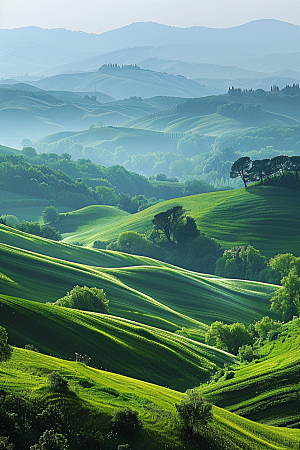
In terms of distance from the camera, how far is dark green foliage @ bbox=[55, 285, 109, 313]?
57.4 m

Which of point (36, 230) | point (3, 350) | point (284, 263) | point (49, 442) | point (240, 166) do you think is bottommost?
point (284, 263)

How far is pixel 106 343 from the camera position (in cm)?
4650

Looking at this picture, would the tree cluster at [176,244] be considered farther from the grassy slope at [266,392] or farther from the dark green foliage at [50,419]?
the dark green foliage at [50,419]

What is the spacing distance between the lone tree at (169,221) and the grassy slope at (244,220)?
9.71 meters

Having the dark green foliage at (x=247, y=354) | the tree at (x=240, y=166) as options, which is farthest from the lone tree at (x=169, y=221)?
the dark green foliage at (x=247, y=354)

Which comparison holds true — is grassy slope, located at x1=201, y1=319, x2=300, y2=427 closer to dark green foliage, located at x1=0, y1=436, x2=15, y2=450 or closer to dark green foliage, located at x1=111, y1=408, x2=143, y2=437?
dark green foliage, located at x1=111, y1=408, x2=143, y2=437

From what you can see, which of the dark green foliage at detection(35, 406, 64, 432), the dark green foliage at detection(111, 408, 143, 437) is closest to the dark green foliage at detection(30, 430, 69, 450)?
the dark green foliage at detection(35, 406, 64, 432)

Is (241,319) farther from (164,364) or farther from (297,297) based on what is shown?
(164,364)

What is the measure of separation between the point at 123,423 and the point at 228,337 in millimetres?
38510

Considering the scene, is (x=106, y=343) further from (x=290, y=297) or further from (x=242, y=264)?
(x=242, y=264)

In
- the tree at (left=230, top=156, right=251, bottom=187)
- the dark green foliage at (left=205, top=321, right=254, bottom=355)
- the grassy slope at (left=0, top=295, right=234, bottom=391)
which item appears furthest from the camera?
the tree at (left=230, top=156, right=251, bottom=187)

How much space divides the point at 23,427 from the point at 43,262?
46992 millimetres

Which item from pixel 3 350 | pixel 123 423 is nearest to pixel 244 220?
pixel 3 350

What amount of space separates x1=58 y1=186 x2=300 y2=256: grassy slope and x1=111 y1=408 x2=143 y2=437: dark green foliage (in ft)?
339
